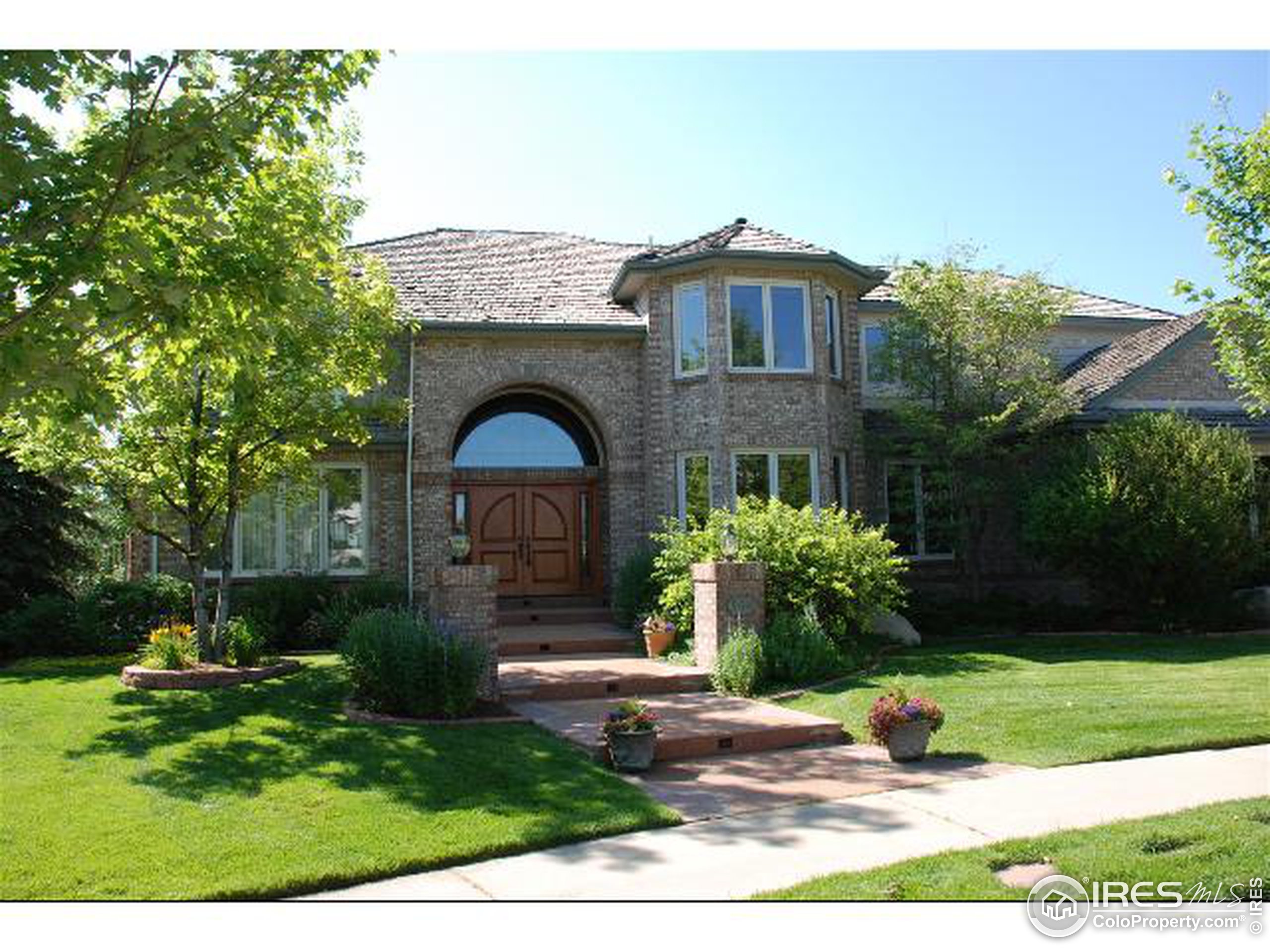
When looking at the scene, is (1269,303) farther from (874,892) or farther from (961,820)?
(874,892)

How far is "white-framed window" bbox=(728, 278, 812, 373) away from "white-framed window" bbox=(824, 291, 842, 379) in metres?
0.80

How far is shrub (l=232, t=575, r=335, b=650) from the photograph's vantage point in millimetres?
14953

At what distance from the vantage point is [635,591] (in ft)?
51.3

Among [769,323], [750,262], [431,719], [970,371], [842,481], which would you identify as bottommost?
[431,719]

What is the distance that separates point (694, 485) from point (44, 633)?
1033 centimetres

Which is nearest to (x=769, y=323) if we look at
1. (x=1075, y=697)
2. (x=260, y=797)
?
(x=1075, y=697)

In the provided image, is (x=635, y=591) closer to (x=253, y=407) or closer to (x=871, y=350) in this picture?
(x=253, y=407)

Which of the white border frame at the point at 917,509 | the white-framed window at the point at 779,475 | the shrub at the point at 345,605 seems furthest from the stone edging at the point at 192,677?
the white border frame at the point at 917,509

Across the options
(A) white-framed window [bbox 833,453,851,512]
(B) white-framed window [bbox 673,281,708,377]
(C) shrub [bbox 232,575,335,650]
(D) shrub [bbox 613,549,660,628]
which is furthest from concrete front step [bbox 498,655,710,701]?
(A) white-framed window [bbox 833,453,851,512]

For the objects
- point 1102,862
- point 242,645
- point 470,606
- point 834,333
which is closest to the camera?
point 1102,862

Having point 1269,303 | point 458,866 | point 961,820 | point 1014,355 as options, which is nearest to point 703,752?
point 961,820

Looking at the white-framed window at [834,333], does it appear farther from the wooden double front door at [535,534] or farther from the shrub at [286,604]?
the shrub at [286,604]

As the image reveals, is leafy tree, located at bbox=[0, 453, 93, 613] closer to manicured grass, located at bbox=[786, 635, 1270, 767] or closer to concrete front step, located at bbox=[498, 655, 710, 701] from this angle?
concrete front step, located at bbox=[498, 655, 710, 701]

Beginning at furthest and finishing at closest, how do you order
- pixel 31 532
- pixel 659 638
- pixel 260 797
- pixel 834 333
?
pixel 834 333 → pixel 31 532 → pixel 659 638 → pixel 260 797
